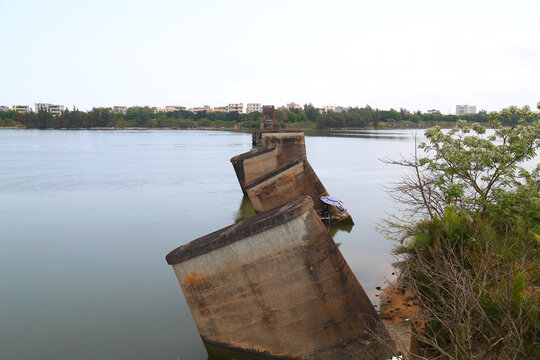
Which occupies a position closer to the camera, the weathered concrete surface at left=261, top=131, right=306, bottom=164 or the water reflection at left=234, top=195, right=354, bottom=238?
the water reflection at left=234, top=195, right=354, bottom=238

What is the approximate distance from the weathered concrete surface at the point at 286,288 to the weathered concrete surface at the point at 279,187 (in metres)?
10.4

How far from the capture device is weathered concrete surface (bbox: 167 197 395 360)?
7219mm

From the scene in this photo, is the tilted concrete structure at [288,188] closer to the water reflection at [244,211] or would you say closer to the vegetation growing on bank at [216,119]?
the water reflection at [244,211]

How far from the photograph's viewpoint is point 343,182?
31375mm

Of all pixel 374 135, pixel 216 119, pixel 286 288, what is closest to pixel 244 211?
pixel 286 288

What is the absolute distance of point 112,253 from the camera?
15000mm

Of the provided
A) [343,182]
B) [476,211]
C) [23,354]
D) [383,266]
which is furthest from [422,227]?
[343,182]

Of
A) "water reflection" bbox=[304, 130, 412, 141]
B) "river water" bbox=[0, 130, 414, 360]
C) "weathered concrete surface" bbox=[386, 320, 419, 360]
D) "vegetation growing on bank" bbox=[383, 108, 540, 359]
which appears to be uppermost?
"vegetation growing on bank" bbox=[383, 108, 540, 359]

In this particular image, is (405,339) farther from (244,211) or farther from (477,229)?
(244,211)

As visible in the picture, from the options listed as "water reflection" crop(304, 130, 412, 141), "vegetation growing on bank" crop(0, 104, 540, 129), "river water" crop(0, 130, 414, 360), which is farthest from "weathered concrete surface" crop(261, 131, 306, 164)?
"vegetation growing on bank" crop(0, 104, 540, 129)

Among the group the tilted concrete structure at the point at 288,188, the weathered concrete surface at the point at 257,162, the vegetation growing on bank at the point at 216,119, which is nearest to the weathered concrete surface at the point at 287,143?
the weathered concrete surface at the point at 257,162

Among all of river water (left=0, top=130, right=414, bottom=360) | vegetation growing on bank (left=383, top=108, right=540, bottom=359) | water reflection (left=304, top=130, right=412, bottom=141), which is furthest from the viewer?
water reflection (left=304, top=130, right=412, bottom=141)

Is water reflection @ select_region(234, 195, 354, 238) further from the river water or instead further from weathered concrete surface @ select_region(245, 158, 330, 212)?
weathered concrete surface @ select_region(245, 158, 330, 212)

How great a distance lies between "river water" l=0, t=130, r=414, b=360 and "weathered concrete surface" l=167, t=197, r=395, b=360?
72.2 inches
